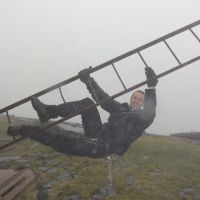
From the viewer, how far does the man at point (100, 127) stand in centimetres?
768

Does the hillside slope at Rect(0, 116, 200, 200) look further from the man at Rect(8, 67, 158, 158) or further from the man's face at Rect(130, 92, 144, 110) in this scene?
the man's face at Rect(130, 92, 144, 110)

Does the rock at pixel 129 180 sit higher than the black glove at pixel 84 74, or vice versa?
the black glove at pixel 84 74

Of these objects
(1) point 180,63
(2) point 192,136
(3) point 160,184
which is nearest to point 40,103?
(1) point 180,63

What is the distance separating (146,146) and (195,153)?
1.79 meters

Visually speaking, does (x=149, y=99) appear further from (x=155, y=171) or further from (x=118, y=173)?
(x=155, y=171)

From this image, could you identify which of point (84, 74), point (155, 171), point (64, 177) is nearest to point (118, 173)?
point (155, 171)

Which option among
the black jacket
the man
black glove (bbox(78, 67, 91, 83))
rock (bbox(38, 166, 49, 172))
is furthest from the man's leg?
rock (bbox(38, 166, 49, 172))

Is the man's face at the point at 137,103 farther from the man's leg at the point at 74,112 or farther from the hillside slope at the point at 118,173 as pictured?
the hillside slope at the point at 118,173

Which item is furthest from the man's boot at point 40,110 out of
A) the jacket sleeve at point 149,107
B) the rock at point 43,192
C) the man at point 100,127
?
the rock at point 43,192

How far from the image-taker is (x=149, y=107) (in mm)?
7664

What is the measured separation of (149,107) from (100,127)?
1221 mm

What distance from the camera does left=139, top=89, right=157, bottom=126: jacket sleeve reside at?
7578mm

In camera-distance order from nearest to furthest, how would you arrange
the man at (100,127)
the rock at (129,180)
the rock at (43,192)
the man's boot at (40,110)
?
1. the man's boot at (40,110)
2. the man at (100,127)
3. the rock at (43,192)
4. the rock at (129,180)

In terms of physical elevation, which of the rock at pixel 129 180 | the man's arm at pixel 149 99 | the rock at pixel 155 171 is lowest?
the rock at pixel 155 171
